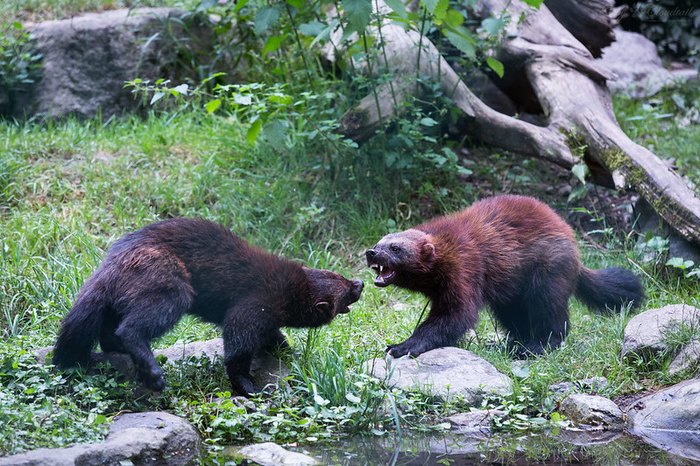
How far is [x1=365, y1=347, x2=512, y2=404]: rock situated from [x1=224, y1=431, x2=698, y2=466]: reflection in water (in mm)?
359

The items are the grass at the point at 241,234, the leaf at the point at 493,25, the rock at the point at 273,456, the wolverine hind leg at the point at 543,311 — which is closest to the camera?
the rock at the point at 273,456

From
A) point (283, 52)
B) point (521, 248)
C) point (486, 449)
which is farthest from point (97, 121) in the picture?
point (486, 449)

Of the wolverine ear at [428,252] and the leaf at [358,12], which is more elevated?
the leaf at [358,12]

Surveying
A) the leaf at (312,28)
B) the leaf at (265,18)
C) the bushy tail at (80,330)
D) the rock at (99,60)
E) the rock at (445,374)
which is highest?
the leaf at (265,18)

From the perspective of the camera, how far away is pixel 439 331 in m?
5.38

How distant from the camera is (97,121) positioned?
927 cm

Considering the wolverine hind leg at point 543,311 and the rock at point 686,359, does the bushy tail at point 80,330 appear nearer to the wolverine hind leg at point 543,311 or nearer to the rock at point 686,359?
the wolverine hind leg at point 543,311

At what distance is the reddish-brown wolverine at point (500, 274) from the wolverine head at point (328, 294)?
0.30 metres

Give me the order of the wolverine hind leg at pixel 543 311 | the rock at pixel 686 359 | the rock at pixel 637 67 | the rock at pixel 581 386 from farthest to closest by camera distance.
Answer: the rock at pixel 637 67, the wolverine hind leg at pixel 543 311, the rock at pixel 686 359, the rock at pixel 581 386

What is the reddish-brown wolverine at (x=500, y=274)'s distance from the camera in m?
5.50

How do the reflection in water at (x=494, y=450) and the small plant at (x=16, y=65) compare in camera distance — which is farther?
the small plant at (x=16, y=65)

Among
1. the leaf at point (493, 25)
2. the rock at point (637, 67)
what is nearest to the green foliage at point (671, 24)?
the rock at point (637, 67)

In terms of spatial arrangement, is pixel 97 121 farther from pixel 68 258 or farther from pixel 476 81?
pixel 476 81

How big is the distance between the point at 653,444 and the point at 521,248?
1833 millimetres
